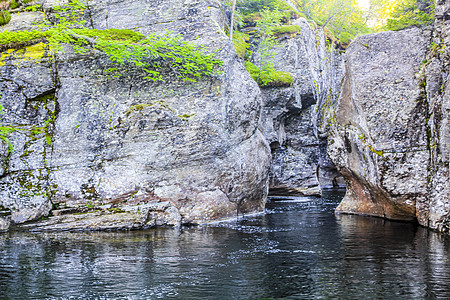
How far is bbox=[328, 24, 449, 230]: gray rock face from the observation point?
1355 cm

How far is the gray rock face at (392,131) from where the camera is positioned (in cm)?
1355

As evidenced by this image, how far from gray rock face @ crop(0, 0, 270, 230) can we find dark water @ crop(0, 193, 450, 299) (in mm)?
1862

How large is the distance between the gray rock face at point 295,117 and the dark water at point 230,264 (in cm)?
1522

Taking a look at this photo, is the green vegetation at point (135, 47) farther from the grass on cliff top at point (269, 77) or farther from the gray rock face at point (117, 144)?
the grass on cliff top at point (269, 77)

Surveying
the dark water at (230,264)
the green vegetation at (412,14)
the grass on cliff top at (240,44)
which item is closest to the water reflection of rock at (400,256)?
the dark water at (230,264)

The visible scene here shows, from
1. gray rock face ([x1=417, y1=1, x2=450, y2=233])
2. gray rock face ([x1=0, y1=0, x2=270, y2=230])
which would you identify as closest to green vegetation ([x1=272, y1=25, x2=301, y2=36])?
gray rock face ([x1=0, y1=0, x2=270, y2=230])

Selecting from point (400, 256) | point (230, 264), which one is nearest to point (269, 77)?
point (400, 256)

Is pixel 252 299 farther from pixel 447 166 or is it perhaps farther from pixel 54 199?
pixel 54 199

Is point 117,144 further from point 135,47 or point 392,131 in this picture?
point 392,131

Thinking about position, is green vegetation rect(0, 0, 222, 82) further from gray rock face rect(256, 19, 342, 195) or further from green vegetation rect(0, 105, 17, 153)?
gray rock face rect(256, 19, 342, 195)

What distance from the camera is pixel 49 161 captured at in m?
14.5

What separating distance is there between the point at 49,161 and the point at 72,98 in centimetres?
278

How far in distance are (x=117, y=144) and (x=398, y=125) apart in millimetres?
11374

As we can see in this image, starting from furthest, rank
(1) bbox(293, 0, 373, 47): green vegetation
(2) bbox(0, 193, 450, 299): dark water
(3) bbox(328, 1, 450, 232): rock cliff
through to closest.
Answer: (1) bbox(293, 0, 373, 47): green vegetation, (3) bbox(328, 1, 450, 232): rock cliff, (2) bbox(0, 193, 450, 299): dark water
